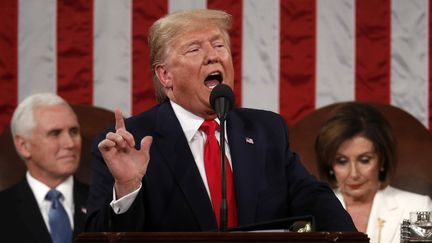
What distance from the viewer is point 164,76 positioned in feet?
11.4

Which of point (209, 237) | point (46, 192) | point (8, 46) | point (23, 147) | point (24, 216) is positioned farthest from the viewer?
point (8, 46)

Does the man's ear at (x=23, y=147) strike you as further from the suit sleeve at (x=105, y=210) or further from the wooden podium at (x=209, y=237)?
the wooden podium at (x=209, y=237)

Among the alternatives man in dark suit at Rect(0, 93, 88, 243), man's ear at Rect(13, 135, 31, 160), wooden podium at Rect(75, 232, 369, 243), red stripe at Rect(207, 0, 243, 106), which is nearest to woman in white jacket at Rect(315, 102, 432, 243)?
red stripe at Rect(207, 0, 243, 106)

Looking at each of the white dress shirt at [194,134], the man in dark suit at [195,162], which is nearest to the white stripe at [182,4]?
the man in dark suit at [195,162]

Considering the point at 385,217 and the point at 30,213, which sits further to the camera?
the point at 30,213

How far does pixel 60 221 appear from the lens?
4844 mm

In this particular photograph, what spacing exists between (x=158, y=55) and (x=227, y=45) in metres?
0.24

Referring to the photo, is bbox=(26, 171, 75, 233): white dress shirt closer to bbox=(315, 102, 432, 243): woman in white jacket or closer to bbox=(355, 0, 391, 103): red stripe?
bbox=(315, 102, 432, 243): woman in white jacket

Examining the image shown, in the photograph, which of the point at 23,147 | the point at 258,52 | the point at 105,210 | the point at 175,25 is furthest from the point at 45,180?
the point at 105,210

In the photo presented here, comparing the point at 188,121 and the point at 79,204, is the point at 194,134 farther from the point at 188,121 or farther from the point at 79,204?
the point at 79,204

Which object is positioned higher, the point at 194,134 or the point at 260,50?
the point at 260,50

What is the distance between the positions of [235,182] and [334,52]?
7.17 ft

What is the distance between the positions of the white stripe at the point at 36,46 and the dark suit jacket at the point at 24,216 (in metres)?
0.55

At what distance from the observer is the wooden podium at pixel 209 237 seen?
7.91 feet
